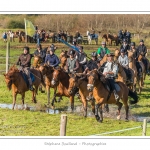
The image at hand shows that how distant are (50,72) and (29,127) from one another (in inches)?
171

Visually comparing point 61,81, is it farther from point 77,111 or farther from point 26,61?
point 26,61

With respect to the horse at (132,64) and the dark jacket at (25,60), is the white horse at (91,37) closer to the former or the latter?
the horse at (132,64)

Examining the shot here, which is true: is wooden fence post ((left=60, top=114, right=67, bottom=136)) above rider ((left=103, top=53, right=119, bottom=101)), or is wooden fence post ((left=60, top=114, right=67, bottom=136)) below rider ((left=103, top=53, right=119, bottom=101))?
below

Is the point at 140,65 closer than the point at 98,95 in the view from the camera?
No

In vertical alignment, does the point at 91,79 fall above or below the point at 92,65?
below

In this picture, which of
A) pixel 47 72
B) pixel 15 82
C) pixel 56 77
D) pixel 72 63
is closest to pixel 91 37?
pixel 72 63

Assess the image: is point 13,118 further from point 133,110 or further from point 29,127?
point 133,110

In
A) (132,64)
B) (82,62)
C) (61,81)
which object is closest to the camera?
(61,81)

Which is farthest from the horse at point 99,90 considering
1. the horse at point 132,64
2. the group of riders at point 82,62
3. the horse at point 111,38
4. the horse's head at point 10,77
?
the horse at point 111,38

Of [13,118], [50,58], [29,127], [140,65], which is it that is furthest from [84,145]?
[140,65]

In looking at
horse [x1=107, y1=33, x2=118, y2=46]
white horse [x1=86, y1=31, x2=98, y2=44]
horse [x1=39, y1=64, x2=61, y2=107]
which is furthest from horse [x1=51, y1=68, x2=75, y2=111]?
horse [x1=107, y1=33, x2=118, y2=46]

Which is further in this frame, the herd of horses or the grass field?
the herd of horses

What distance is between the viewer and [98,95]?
53.7ft

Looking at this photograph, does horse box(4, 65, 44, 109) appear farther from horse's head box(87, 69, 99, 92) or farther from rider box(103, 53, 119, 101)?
horse's head box(87, 69, 99, 92)
